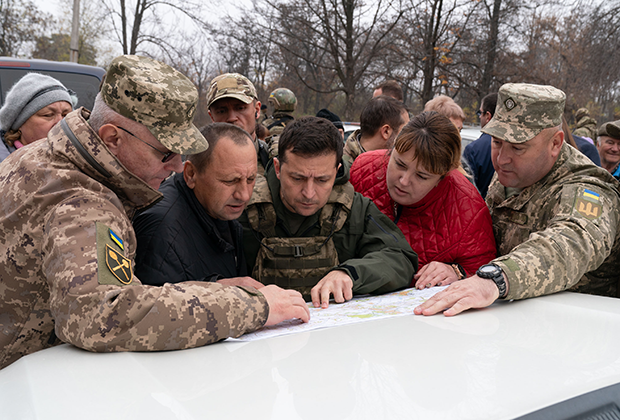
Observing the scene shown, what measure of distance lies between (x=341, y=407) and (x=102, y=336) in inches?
26.6

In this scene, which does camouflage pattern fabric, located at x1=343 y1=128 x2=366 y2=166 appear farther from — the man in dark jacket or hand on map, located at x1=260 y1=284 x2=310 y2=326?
hand on map, located at x1=260 y1=284 x2=310 y2=326

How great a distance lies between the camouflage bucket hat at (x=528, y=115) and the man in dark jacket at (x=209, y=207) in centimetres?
133

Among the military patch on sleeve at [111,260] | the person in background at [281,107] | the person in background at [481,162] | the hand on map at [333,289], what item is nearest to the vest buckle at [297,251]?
the hand on map at [333,289]

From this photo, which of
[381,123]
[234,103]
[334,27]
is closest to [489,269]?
[234,103]

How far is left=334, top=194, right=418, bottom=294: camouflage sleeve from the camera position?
2.25 metres

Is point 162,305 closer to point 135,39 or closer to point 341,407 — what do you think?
point 341,407

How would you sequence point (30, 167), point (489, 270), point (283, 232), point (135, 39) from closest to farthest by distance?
1. point (30, 167)
2. point (489, 270)
3. point (283, 232)
4. point (135, 39)

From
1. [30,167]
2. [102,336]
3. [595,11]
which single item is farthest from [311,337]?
[595,11]

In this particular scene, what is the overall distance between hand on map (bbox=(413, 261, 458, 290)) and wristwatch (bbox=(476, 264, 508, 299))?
0.53 m

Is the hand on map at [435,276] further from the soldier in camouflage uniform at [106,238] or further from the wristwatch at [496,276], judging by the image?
the soldier in camouflage uniform at [106,238]

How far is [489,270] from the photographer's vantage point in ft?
6.16

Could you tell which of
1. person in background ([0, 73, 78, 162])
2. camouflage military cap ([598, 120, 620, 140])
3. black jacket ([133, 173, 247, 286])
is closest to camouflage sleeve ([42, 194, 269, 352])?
black jacket ([133, 173, 247, 286])

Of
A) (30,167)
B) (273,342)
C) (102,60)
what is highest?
(102,60)

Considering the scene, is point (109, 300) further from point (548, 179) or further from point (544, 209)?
point (548, 179)
